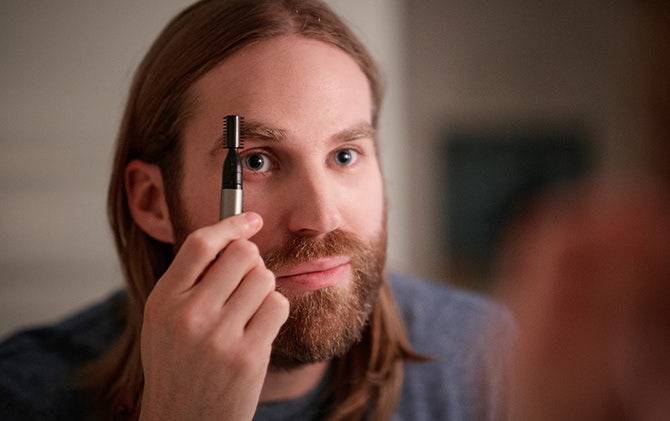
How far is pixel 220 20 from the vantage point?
2.94 feet

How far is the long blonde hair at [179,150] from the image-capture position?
893mm

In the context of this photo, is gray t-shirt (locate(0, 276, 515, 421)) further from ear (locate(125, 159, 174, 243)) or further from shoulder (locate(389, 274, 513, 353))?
ear (locate(125, 159, 174, 243))

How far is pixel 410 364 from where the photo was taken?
116 centimetres

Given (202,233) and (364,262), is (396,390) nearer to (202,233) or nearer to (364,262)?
(364,262)

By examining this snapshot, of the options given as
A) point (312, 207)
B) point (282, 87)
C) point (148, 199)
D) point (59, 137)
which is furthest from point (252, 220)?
point (59, 137)

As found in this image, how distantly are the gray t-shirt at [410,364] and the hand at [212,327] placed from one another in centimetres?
31

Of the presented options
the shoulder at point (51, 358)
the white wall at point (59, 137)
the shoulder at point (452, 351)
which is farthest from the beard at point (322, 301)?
the white wall at point (59, 137)

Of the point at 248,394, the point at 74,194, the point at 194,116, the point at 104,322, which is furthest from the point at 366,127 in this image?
the point at 74,194

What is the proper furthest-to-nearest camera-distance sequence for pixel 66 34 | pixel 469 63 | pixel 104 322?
pixel 469 63, pixel 66 34, pixel 104 322

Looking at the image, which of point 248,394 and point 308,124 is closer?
point 248,394

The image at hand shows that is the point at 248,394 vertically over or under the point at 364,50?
under

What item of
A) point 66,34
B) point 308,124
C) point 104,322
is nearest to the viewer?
point 308,124

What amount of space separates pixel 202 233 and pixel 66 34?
1.56 metres

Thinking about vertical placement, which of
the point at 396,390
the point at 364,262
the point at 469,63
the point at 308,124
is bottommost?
the point at 396,390
